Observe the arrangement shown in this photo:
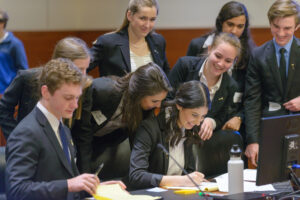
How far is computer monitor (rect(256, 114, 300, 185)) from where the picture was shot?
8.27 ft

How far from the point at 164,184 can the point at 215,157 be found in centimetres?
76

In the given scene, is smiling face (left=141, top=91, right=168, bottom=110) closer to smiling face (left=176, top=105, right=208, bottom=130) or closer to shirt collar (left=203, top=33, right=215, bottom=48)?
smiling face (left=176, top=105, right=208, bottom=130)

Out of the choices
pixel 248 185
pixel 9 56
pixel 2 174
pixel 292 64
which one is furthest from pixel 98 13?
pixel 248 185

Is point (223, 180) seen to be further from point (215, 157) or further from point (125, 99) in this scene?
point (125, 99)

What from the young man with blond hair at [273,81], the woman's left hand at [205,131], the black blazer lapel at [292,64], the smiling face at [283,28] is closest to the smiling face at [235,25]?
the young man with blond hair at [273,81]

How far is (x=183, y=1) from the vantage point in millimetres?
6805

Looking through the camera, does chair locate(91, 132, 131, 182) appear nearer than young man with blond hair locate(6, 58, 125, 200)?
No

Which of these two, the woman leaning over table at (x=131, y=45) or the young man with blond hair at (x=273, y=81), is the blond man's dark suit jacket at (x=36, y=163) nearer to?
the woman leaning over table at (x=131, y=45)

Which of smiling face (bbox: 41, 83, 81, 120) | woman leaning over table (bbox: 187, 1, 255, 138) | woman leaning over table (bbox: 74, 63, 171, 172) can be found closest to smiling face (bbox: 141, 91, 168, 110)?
woman leaning over table (bbox: 74, 63, 171, 172)

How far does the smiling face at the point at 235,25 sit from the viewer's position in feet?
13.0

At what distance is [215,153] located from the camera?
3.54 meters

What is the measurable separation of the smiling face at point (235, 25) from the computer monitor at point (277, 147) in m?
1.48

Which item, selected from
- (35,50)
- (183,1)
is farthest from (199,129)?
(35,50)

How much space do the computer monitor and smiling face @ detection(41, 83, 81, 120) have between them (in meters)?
0.89
